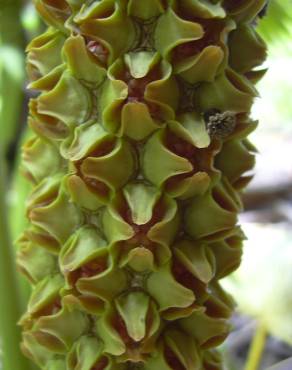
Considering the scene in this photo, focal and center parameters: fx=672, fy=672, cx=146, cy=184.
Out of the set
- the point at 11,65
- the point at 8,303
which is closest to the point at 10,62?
the point at 11,65

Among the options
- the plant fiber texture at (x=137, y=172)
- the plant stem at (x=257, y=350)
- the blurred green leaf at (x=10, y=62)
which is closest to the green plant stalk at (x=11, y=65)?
the blurred green leaf at (x=10, y=62)

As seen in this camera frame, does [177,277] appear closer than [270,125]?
Yes

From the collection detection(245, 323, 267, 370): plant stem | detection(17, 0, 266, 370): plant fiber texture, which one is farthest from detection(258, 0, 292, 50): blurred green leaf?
detection(245, 323, 267, 370): plant stem

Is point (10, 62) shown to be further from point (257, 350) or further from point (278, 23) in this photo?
point (257, 350)

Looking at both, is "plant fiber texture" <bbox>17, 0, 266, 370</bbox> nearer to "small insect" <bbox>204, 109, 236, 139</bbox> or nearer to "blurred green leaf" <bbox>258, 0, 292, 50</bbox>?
"small insect" <bbox>204, 109, 236, 139</bbox>

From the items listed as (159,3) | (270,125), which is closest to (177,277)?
(159,3)

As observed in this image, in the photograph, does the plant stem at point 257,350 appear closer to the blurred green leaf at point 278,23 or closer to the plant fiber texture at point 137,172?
the plant fiber texture at point 137,172

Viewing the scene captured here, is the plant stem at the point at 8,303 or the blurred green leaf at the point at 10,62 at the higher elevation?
the blurred green leaf at the point at 10,62

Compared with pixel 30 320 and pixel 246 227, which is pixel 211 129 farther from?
pixel 246 227

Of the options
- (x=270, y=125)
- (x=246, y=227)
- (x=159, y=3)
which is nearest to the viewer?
(x=159, y=3)
